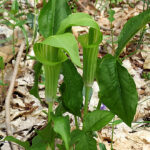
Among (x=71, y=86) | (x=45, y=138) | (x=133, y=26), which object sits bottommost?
(x=45, y=138)

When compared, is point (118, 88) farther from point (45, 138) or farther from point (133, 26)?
point (45, 138)

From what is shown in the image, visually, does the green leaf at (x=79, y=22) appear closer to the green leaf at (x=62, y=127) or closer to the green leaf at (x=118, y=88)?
the green leaf at (x=118, y=88)

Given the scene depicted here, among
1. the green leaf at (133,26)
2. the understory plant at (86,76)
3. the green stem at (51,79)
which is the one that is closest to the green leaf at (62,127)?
the understory plant at (86,76)

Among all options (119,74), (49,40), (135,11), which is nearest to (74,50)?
(49,40)

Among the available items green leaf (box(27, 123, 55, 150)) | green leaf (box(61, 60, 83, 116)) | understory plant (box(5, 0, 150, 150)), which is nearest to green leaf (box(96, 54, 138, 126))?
understory plant (box(5, 0, 150, 150))

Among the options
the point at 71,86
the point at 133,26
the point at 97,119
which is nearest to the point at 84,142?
the point at 97,119

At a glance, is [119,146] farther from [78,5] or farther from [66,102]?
[78,5]

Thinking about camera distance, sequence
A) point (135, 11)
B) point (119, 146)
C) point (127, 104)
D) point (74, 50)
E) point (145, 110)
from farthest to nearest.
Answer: point (135, 11)
point (145, 110)
point (119, 146)
point (127, 104)
point (74, 50)

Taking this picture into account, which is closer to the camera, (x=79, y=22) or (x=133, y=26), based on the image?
(x=79, y=22)
